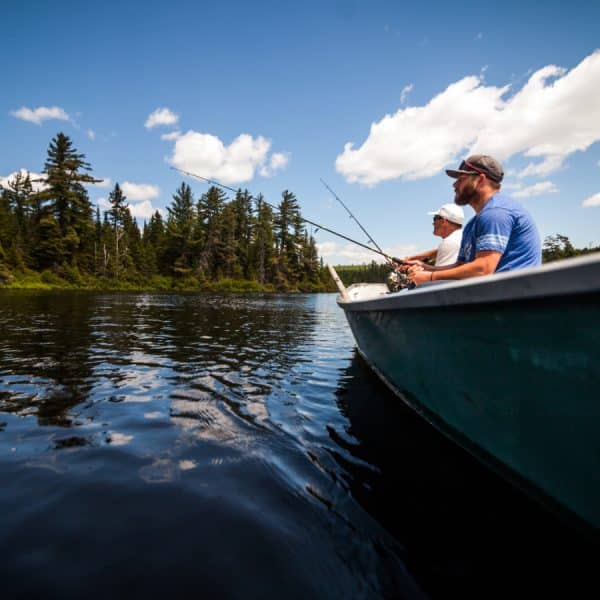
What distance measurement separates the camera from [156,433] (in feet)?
10.0

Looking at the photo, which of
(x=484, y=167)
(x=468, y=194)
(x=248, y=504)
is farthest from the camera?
(x=468, y=194)

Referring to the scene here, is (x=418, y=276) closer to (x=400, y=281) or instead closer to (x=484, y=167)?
(x=484, y=167)

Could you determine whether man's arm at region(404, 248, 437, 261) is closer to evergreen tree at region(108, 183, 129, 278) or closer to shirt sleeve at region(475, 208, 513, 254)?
shirt sleeve at region(475, 208, 513, 254)

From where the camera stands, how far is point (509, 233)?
267 cm

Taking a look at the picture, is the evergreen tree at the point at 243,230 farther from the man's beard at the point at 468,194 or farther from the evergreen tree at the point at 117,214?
the man's beard at the point at 468,194

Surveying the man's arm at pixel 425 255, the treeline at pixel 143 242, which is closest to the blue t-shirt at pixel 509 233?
the man's arm at pixel 425 255

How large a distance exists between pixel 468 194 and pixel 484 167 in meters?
0.25

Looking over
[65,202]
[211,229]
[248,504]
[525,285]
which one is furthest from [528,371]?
[211,229]

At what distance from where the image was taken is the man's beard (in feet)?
10.2

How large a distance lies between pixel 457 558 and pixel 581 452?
0.82 meters

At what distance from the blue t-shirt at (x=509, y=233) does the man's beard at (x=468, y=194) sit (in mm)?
338

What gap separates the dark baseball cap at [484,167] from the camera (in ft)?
9.86

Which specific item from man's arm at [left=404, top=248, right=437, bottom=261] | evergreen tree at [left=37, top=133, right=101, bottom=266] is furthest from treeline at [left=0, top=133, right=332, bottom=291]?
man's arm at [left=404, top=248, right=437, bottom=261]

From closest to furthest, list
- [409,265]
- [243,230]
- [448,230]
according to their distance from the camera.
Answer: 1. [409,265]
2. [448,230]
3. [243,230]
